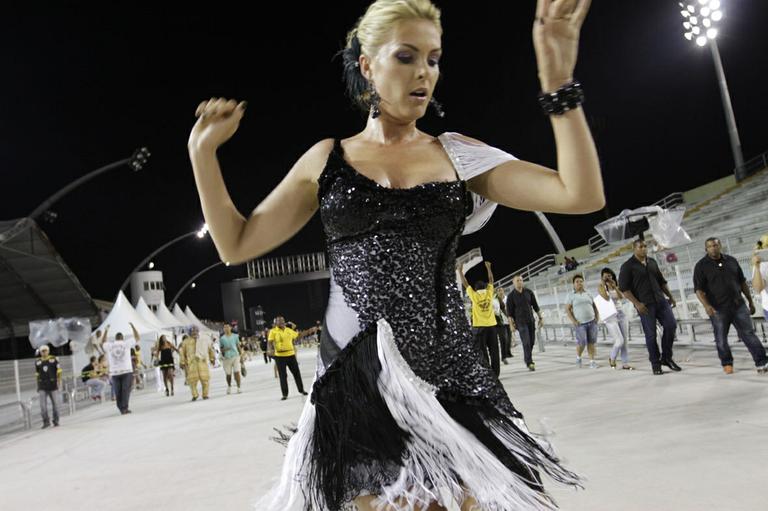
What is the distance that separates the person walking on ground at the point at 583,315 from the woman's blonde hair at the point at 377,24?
9932 millimetres

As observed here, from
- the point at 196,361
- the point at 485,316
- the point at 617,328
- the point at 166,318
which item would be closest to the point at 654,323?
the point at 617,328

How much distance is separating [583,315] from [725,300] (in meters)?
3.46

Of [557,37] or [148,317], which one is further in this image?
[148,317]

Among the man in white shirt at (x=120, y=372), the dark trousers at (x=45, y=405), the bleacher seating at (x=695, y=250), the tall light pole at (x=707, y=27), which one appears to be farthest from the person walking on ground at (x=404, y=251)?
the tall light pole at (x=707, y=27)

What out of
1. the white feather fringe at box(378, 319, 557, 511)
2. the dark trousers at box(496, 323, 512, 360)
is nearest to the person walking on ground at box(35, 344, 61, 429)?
the dark trousers at box(496, 323, 512, 360)

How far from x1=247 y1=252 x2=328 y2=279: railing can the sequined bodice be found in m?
54.3

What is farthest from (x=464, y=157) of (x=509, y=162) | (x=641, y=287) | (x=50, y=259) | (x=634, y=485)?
(x=50, y=259)

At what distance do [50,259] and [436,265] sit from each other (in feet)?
64.4

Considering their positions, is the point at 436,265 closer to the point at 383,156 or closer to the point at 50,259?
the point at 383,156

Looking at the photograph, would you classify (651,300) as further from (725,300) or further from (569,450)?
(569,450)

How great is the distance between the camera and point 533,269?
33.7 meters

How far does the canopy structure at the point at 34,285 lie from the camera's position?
17.2 metres

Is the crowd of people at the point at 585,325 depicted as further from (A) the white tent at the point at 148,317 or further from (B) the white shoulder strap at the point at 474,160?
(A) the white tent at the point at 148,317

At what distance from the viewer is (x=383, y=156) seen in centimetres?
166
